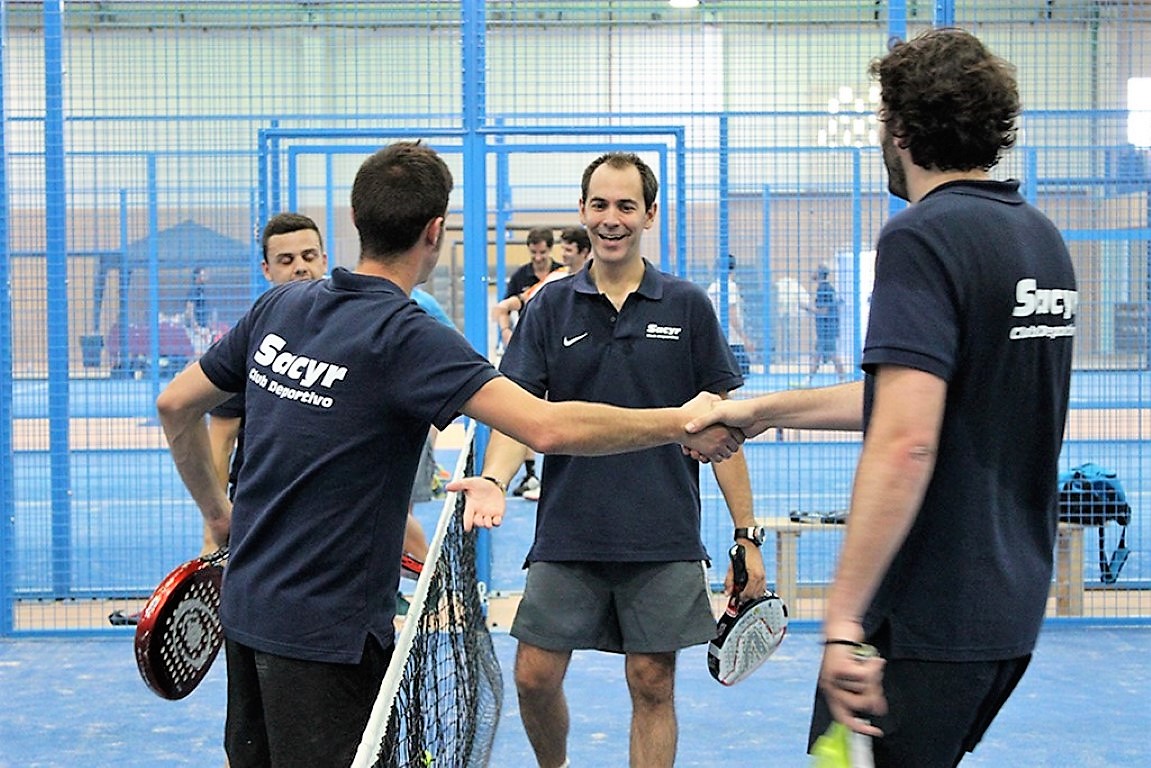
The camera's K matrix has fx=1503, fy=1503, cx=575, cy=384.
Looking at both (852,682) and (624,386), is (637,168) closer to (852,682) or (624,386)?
(624,386)

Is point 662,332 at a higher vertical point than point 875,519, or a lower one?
higher

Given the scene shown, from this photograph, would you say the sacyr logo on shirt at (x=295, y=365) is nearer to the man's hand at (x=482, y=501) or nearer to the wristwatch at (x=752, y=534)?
the man's hand at (x=482, y=501)

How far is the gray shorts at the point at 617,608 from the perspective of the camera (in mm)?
4625

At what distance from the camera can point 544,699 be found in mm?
4746

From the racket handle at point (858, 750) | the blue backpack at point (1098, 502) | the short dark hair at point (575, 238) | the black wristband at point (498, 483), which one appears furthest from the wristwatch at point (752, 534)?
the short dark hair at point (575, 238)

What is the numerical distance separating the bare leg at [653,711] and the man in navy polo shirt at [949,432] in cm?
195

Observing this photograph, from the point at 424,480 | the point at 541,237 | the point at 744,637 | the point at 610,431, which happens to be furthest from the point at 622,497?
the point at 541,237

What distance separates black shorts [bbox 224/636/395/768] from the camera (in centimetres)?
331

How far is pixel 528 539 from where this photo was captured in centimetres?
1012

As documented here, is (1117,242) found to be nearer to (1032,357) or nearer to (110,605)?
(110,605)

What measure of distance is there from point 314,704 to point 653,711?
1.56 meters

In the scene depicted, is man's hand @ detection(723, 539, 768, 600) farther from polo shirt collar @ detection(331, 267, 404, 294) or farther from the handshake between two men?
polo shirt collar @ detection(331, 267, 404, 294)

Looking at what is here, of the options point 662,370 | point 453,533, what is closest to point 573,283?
point 662,370

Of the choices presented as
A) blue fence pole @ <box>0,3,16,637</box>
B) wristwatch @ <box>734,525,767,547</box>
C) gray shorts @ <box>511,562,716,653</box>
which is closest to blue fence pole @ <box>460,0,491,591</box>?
blue fence pole @ <box>0,3,16,637</box>
